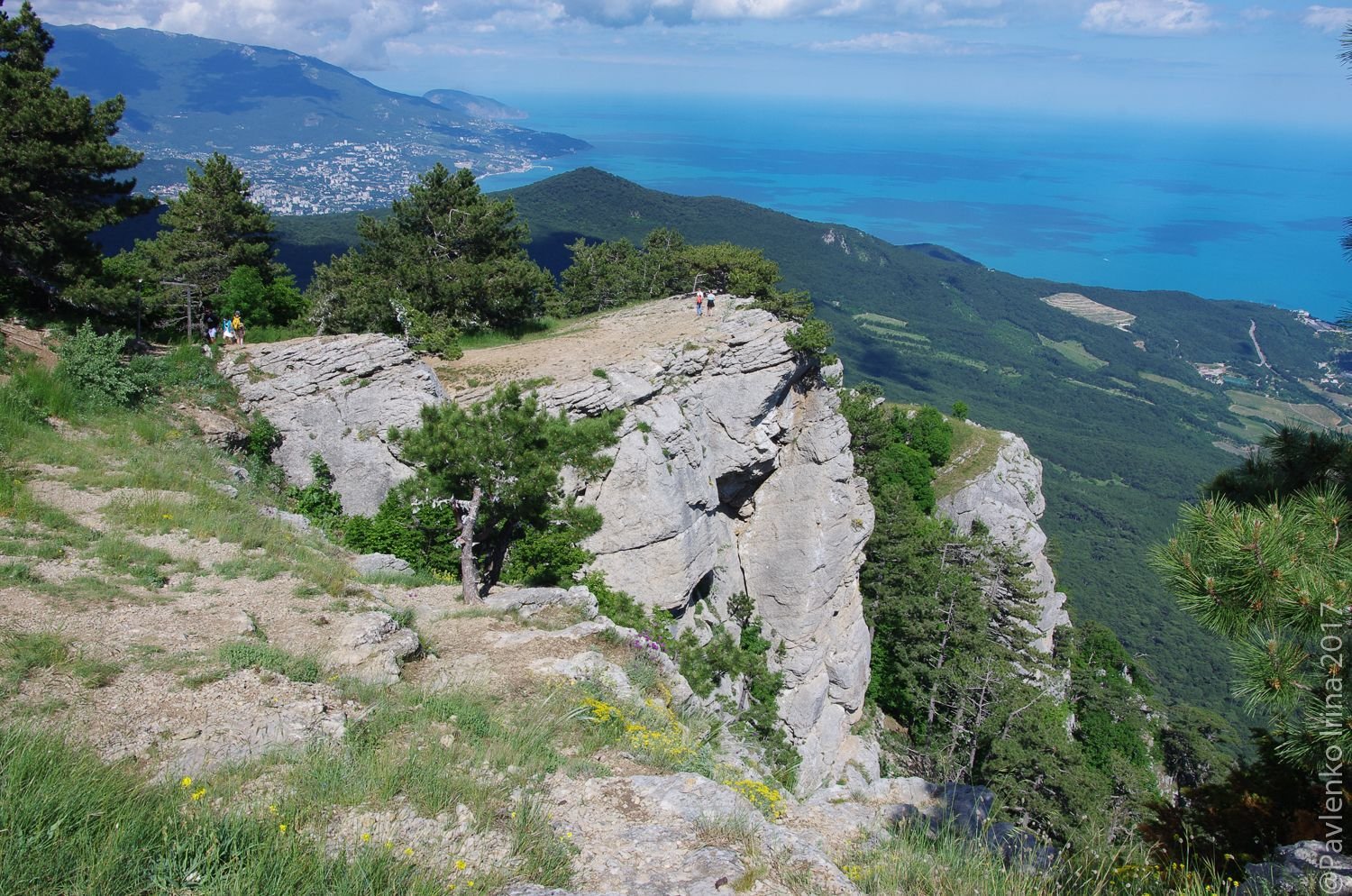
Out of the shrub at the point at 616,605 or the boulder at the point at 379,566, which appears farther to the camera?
the shrub at the point at 616,605

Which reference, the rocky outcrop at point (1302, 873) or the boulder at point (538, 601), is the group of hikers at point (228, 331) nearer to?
the boulder at point (538, 601)

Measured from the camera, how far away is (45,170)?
1570 centimetres

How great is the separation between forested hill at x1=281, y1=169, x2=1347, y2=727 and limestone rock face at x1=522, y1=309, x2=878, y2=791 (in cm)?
4159

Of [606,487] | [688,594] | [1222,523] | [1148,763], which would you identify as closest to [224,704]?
[1222,523]

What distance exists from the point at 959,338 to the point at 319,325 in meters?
118

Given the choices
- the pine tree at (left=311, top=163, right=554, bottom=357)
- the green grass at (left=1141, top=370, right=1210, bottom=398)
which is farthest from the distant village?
the green grass at (left=1141, top=370, right=1210, bottom=398)

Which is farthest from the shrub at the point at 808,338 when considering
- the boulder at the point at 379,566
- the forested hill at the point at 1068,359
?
the forested hill at the point at 1068,359

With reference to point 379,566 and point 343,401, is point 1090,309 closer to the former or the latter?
point 343,401

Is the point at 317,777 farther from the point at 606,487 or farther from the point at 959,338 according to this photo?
the point at 959,338

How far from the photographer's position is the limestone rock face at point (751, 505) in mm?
17969

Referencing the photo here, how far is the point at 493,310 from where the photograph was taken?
22.9 metres

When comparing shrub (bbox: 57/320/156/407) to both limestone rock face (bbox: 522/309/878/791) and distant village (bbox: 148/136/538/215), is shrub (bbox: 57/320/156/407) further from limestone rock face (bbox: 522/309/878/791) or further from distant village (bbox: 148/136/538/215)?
distant village (bbox: 148/136/538/215)

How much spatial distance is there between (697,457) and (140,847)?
16292mm

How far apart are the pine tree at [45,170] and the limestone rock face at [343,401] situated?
159 inches
